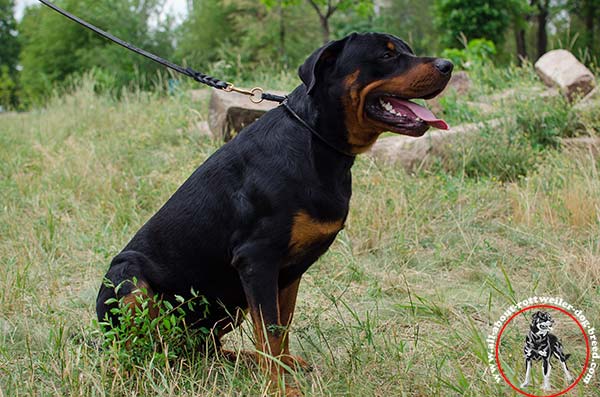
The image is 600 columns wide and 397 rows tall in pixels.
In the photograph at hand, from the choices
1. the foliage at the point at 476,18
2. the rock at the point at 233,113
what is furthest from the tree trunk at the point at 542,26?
the rock at the point at 233,113

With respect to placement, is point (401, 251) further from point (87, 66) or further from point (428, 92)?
point (87, 66)

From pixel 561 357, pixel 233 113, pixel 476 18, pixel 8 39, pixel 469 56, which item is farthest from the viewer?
pixel 8 39

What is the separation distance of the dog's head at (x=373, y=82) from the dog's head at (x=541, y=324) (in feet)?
3.26

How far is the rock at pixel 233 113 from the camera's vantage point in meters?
7.46

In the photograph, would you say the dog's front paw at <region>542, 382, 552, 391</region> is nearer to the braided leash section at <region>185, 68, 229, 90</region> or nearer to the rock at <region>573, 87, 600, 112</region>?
the braided leash section at <region>185, 68, 229, 90</region>

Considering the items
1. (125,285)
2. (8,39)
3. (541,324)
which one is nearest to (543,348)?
(541,324)

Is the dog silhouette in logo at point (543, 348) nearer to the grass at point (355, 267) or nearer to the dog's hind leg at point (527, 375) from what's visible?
the dog's hind leg at point (527, 375)

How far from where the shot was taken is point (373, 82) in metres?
2.97

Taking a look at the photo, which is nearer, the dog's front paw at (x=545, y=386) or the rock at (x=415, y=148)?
the dog's front paw at (x=545, y=386)

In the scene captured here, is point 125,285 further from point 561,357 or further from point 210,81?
point 561,357

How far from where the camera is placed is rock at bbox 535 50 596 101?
848 centimetres

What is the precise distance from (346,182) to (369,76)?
0.51 meters

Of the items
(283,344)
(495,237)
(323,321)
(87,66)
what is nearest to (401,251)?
(495,237)

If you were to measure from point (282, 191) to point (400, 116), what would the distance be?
66 centimetres
